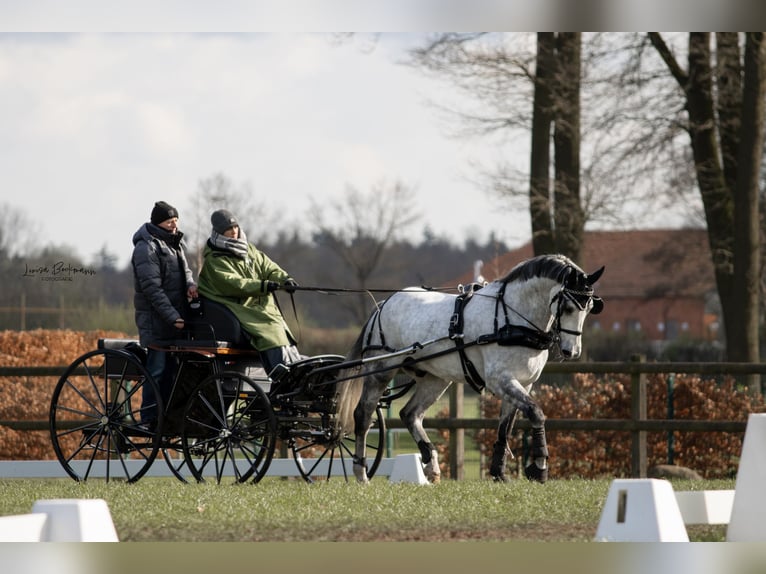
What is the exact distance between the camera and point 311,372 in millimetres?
9938

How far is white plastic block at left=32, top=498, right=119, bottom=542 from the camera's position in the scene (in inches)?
255

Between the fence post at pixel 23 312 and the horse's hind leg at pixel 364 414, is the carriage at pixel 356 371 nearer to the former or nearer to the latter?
the horse's hind leg at pixel 364 414

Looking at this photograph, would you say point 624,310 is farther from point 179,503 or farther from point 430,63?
point 179,503

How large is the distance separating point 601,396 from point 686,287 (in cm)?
2601

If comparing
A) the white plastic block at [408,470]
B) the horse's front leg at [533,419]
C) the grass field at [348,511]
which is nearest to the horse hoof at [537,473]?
the horse's front leg at [533,419]

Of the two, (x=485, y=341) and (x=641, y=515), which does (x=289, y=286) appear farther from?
(x=641, y=515)

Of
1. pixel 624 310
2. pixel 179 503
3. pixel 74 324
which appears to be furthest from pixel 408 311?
pixel 624 310

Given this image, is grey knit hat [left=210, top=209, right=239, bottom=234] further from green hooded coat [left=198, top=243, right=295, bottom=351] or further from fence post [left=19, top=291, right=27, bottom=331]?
fence post [left=19, top=291, right=27, bottom=331]

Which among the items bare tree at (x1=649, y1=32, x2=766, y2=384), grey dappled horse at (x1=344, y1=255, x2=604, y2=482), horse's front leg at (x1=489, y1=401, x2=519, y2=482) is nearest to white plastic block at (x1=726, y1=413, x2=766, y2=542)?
grey dappled horse at (x1=344, y1=255, x2=604, y2=482)

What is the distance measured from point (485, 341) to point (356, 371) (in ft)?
3.97

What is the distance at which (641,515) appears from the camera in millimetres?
6723

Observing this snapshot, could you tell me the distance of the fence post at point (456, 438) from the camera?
42.0 feet

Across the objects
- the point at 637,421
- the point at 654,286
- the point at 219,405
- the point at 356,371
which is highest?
the point at 654,286

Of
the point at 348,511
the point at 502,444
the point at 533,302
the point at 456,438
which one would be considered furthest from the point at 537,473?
the point at 456,438
